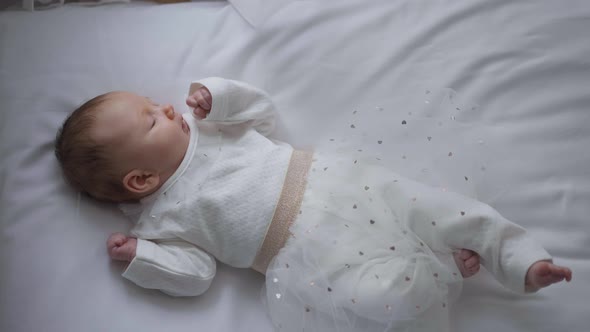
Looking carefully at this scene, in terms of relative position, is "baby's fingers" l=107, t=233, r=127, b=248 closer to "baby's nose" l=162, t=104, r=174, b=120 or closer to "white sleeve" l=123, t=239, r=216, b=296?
"white sleeve" l=123, t=239, r=216, b=296

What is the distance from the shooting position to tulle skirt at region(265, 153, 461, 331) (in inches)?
35.9

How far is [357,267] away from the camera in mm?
958

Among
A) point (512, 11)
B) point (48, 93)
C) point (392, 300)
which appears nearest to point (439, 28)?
point (512, 11)

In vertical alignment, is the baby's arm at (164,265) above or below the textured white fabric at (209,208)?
below

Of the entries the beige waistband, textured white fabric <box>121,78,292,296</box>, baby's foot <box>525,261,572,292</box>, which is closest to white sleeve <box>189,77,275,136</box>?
textured white fabric <box>121,78,292,296</box>

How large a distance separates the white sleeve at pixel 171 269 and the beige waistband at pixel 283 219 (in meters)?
0.10

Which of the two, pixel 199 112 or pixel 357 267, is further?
pixel 199 112

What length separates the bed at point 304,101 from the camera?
3.19ft

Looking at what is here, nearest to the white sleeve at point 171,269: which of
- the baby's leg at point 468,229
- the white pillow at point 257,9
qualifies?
the baby's leg at point 468,229

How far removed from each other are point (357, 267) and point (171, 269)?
349 millimetres

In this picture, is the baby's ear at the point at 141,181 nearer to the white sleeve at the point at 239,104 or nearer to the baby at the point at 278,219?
the baby at the point at 278,219

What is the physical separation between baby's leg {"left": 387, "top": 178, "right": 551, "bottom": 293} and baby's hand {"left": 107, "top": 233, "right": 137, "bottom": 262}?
20.2 inches

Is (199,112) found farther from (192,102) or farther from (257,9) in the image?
(257,9)

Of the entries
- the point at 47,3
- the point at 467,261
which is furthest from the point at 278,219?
the point at 47,3
